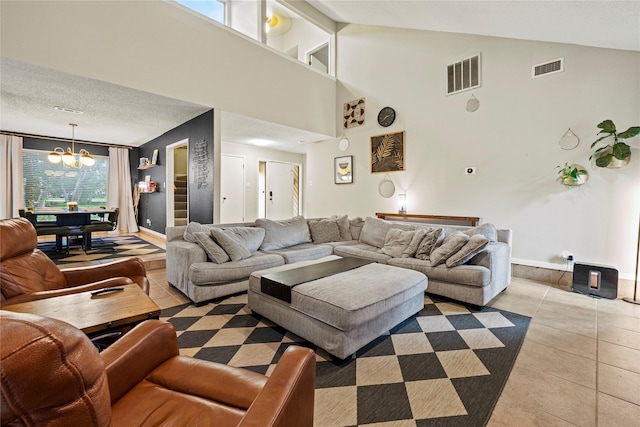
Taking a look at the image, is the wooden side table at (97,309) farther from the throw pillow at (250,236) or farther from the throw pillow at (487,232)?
the throw pillow at (487,232)

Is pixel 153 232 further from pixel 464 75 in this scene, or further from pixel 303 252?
pixel 464 75

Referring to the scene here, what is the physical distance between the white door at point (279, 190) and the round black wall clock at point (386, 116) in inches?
138

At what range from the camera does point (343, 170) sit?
6.20 metres

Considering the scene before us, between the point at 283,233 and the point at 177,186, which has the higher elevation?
the point at 177,186

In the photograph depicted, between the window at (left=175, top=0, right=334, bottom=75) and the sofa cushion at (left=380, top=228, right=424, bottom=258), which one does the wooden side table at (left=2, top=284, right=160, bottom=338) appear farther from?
the window at (left=175, top=0, right=334, bottom=75)

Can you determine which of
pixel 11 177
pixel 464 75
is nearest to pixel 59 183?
pixel 11 177

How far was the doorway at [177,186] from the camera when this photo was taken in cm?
586

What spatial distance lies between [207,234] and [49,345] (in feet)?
9.11

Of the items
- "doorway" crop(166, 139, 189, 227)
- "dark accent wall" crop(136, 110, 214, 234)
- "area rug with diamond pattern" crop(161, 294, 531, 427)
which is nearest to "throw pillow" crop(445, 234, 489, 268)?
"area rug with diamond pattern" crop(161, 294, 531, 427)

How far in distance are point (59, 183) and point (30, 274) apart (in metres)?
7.25

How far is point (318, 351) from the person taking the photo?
2068mm

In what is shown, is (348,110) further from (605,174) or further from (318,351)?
(318,351)

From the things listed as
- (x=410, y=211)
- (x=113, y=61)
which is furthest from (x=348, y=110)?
(x=113, y=61)

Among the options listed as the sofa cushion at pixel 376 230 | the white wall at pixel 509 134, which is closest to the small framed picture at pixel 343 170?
the white wall at pixel 509 134
